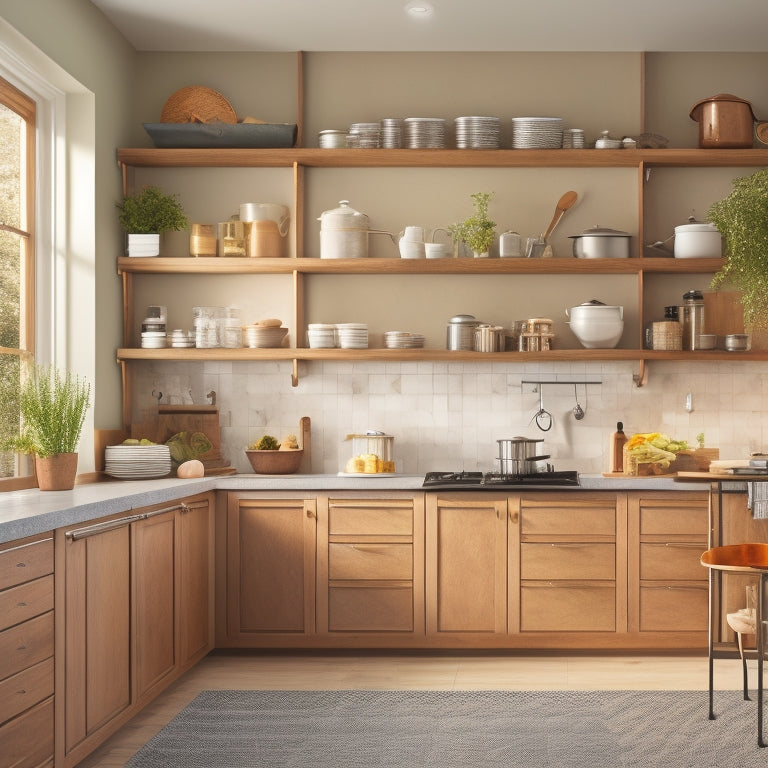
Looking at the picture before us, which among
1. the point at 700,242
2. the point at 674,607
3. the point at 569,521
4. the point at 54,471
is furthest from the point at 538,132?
the point at 54,471

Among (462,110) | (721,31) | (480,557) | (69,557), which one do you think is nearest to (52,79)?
(462,110)

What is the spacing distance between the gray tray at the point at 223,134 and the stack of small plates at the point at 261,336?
0.98 meters

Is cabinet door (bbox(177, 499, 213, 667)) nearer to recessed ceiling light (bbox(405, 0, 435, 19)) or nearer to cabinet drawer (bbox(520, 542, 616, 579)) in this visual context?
Result: cabinet drawer (bbox(520, 542, 616, 579))

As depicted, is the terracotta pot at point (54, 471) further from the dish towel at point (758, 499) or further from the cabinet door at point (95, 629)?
the dish towel at point (758, 499)

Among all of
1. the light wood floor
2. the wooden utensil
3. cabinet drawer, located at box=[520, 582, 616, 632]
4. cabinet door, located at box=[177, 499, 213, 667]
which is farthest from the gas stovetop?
the wooden utensil

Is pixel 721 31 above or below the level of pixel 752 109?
above

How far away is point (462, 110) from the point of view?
17.4 ft

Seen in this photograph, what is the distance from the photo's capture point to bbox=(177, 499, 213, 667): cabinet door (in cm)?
422

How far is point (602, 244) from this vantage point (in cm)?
504

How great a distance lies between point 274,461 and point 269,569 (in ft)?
2.01

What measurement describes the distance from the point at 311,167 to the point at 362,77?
573 millimetres

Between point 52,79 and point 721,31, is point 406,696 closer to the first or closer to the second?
point 52,79

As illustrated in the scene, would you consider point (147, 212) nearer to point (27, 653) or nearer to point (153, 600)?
point (153, 600)

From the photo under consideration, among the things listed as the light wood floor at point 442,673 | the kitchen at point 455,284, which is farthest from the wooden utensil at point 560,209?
the light wood floor at point 442,673
